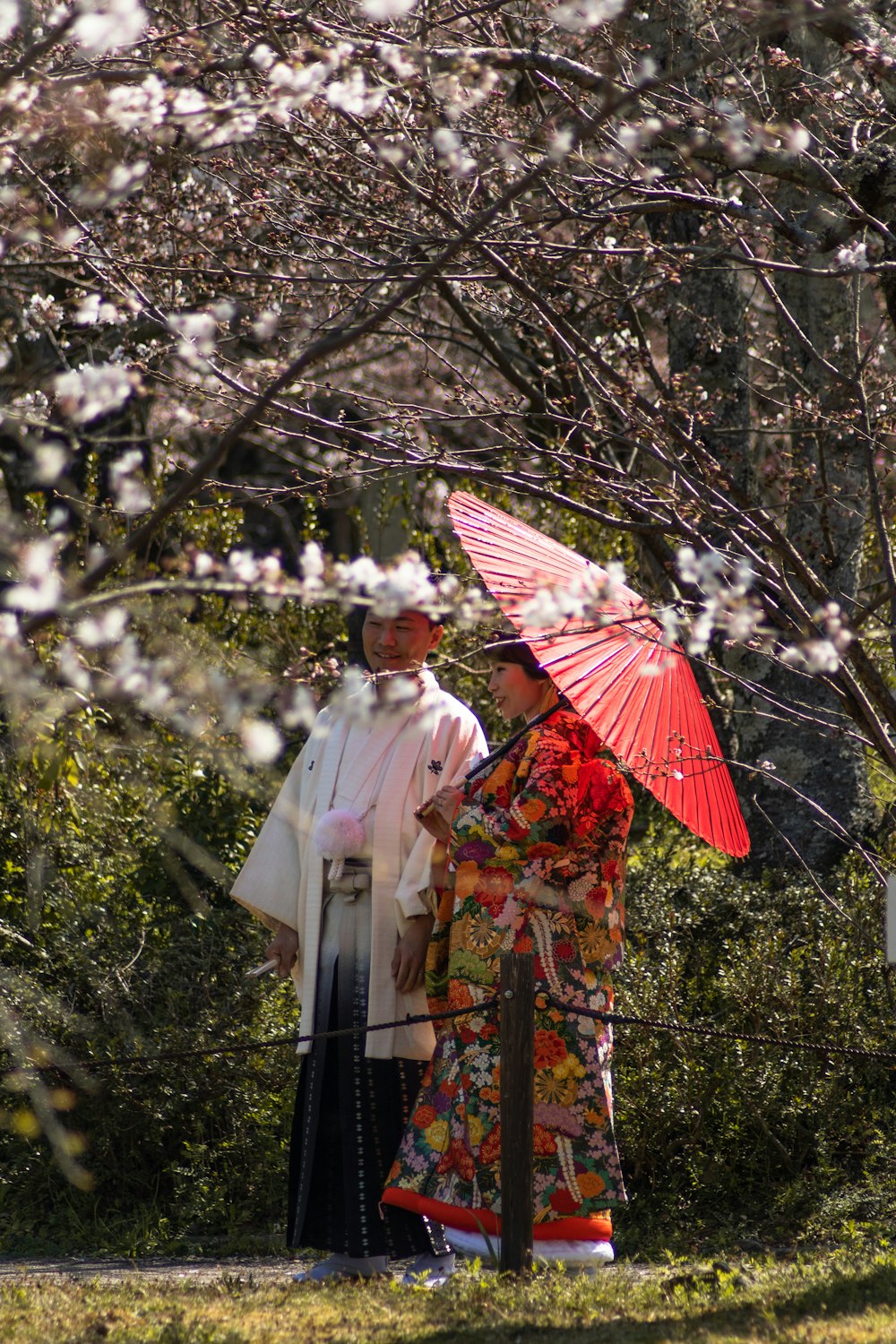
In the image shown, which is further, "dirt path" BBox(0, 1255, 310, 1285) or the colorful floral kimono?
"dirt path" BBox(0, 1255, 310, 1285)

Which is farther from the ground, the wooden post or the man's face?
the man's face

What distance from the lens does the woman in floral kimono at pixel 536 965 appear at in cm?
357

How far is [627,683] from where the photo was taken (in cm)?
364

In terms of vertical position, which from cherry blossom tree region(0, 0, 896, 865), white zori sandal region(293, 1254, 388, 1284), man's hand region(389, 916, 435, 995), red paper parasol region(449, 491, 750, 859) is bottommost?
white zori sandal region(293, 1254, 388, 1284)

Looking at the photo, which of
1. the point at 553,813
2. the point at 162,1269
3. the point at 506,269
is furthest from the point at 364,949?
the point at 506,269

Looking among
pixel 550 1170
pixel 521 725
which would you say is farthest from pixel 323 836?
pixel 550 1170

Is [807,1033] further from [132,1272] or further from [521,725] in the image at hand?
[132,1272]

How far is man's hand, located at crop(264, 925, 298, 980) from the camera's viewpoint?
12.9ft

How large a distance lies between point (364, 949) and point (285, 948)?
24 cm

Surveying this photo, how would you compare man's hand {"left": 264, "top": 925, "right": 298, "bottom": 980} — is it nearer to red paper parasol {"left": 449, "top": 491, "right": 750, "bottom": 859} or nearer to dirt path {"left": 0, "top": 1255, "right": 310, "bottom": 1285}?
dirt path {"left": 0, "top": 1255, "right": 310, "bottom": 1285}

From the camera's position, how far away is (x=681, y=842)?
22.1 ft

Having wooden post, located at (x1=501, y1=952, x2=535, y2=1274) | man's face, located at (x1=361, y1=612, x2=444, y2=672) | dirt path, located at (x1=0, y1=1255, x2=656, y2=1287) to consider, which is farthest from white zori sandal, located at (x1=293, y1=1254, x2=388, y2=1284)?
man's face, located at (x1=361, y1=612, x2=444, y2=672)

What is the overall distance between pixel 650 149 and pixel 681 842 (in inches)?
123

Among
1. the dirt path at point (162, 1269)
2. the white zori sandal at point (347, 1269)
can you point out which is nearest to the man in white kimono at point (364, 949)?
the white zori sandal at point (347, 1269)
